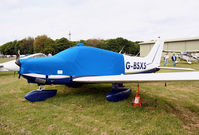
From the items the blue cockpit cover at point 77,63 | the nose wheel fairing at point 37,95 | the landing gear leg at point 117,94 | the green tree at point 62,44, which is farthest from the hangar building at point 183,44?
the nose wheel fairing at point 37,95

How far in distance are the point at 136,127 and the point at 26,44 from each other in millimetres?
79860

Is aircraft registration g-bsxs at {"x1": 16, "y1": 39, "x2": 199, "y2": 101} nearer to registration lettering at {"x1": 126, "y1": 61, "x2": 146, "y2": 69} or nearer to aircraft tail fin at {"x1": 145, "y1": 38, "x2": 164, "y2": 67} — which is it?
registration lettering at {"x1": 126, "y1": 61, "x2": 146, "y2": 69}

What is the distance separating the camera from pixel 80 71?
4508 mm

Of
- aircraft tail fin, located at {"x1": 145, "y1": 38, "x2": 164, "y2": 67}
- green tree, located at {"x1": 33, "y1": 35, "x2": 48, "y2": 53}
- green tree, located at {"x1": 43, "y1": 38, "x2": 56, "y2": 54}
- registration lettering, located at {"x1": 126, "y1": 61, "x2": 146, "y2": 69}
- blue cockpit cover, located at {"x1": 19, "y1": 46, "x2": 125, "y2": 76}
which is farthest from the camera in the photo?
green tree, located at {"x1": 33, "y1": 35, "x2": 48, "y2": 53}

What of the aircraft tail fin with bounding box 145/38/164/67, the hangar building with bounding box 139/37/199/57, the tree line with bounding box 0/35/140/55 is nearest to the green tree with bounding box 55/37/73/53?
the tree line with bounding box 0/35/140/55

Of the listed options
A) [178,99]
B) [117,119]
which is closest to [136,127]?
[117,119]

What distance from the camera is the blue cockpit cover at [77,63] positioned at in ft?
12.9

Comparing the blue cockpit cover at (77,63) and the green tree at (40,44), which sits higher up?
the green tree at (40,44)

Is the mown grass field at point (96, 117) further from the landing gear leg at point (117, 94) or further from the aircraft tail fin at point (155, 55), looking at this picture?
the aircraft tail fin at point (155, 55)

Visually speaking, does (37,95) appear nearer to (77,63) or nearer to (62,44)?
(77,63)

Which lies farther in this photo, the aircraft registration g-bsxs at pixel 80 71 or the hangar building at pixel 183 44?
the hangar building at pixel 183 44

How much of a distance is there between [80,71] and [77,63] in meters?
0.27

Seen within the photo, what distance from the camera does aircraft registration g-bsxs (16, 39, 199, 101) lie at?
12.5 ft

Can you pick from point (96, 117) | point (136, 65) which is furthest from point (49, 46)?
point (96, 117)
